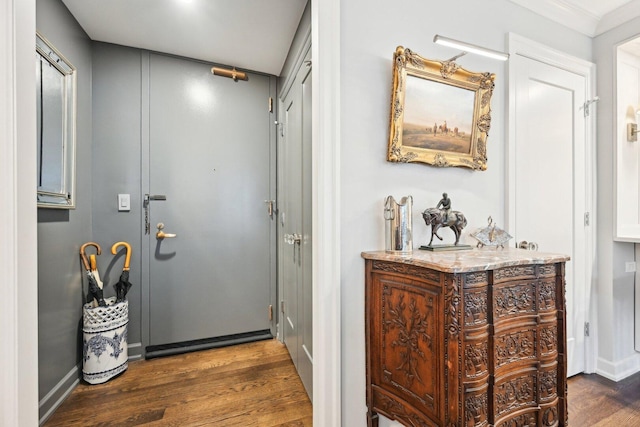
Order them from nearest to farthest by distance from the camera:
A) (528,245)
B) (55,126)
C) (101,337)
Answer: (55,126) < (528,245) < (101,337)

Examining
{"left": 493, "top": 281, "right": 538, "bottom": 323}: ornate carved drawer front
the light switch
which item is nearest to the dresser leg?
{"left": 493, "top": 281, "right": 538, "bottom": 323}: ornate carved drawer front

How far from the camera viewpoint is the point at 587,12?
78.5 inches

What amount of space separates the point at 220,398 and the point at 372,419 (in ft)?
3.35

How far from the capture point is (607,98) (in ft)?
6.81

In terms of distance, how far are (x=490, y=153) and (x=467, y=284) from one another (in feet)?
3.61

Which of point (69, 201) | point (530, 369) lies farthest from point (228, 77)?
point (530, 369)

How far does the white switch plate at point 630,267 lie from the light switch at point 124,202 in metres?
3.90

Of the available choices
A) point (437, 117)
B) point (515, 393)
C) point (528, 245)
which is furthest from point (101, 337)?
point (528, 245)

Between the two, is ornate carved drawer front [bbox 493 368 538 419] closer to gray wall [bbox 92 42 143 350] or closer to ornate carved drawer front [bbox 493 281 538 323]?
ornate carved drawer front [bbox 493 281 538 323]

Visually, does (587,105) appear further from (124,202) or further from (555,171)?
(124,202)

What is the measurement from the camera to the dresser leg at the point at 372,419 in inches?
51.5
